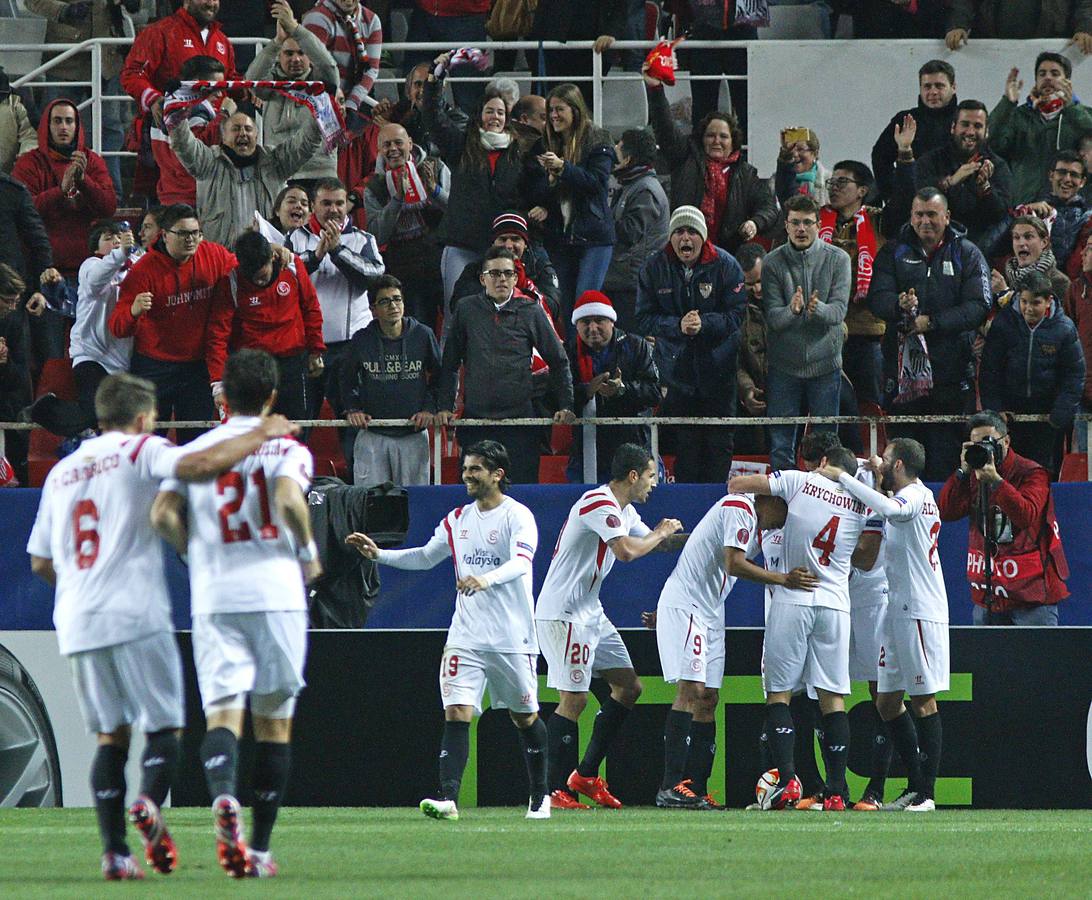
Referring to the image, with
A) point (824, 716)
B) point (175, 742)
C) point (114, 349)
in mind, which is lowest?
point (824, 716)

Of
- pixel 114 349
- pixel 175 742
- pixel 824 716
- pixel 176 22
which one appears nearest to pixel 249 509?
pixel 175 742

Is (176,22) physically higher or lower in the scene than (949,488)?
higher

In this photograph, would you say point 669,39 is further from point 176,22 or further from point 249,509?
point 249,509

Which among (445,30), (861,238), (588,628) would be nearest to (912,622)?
(588,628)

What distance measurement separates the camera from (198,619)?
282 inches

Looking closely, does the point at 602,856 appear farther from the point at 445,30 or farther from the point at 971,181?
the point at 445,30

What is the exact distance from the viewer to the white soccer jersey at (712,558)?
12.1 meters

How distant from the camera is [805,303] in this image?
13.7m

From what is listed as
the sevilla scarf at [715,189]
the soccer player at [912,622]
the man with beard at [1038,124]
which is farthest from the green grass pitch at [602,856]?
the man with beard at [1038,124]

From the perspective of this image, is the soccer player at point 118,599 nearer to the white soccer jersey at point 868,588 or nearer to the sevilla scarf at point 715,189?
the white soccer jersey at point 868,588

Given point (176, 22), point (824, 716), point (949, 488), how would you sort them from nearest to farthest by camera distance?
point (824, 716), point (949, 488), point (176, 22)

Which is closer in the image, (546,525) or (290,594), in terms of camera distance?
(290,594)

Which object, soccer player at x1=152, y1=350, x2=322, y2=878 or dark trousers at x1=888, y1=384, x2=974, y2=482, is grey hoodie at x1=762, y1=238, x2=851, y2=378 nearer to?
dark trousers at x1=888, y1=384, x2=974, y2=482

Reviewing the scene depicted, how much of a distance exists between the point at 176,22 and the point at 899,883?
1141 cm
